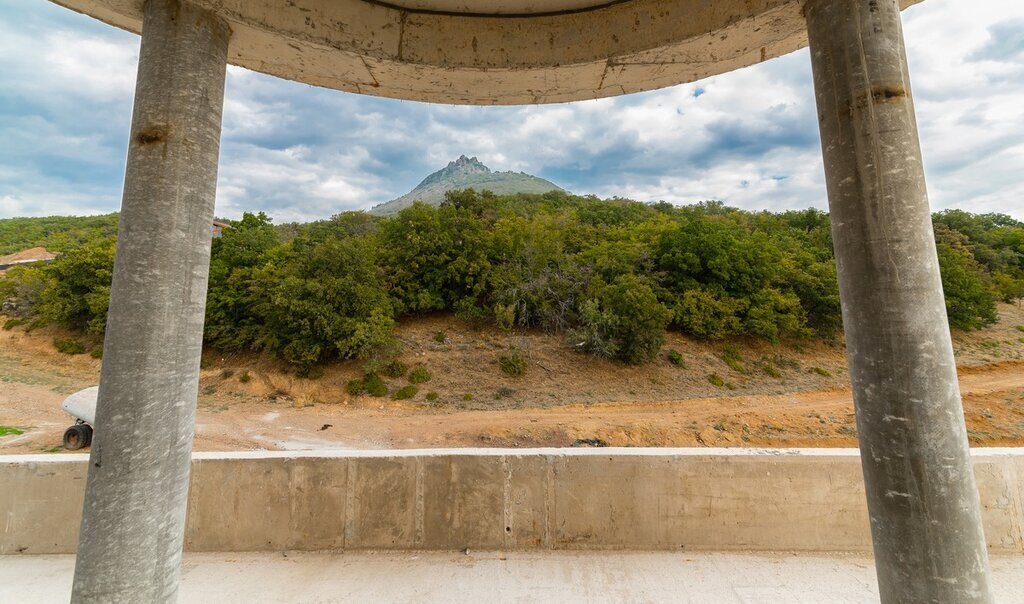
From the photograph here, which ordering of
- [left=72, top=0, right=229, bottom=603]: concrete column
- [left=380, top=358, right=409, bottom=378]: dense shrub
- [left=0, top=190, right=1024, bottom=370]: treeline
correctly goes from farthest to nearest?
[left=0, top=190, right=1024, bottom=370]: treeline → [left=380, top=358, right=409, bottom=378]: dense shrub → [left=72, top=0, right=229, bottom=603]: concrete column

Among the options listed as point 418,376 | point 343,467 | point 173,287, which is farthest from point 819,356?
point 173,287

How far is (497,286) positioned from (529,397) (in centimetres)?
885

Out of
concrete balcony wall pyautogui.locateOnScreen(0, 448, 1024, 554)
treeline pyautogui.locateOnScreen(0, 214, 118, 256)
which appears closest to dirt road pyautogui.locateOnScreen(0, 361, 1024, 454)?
concrete balcony wall pyautogui.locateOnScreen(0, 448, 1024, 554)

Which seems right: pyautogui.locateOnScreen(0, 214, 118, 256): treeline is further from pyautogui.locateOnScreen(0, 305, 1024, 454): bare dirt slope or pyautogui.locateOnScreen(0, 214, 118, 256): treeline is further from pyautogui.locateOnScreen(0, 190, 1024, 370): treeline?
pyautogui.locateOnScreen(0, 305, 1024, 454): bare dirt slope

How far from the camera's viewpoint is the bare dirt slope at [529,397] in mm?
15656

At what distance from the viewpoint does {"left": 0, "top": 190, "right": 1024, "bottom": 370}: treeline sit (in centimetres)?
2227

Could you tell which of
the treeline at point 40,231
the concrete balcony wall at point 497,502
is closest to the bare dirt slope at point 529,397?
the concrete balcony wall at point 497,502

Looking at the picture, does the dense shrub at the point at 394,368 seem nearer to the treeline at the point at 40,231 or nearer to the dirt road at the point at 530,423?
the dirt road at the point at 530,423

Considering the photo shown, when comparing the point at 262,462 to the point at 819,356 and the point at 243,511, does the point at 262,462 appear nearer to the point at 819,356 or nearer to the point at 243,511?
the point at 243,511

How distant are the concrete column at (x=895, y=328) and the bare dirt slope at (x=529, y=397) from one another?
1319cm

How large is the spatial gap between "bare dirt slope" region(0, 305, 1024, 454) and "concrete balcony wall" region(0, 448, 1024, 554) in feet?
35.5

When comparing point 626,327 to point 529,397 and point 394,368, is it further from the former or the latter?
point 394,368

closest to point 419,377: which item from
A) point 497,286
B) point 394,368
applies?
point 394,368

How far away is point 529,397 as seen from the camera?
19.5 metres
